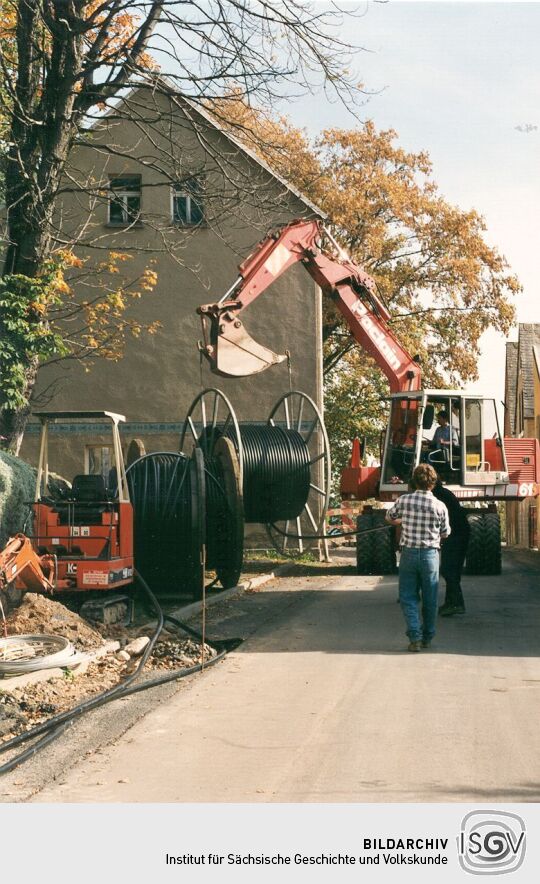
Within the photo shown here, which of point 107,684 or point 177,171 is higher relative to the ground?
point 177,171

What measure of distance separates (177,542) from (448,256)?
80.5ft

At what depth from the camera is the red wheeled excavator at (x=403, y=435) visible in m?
20.9

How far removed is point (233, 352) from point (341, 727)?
10.7 metres

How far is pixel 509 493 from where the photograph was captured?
843 inches

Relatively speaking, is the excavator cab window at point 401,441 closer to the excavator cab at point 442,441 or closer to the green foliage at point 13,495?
the excavator cab at point 442,441

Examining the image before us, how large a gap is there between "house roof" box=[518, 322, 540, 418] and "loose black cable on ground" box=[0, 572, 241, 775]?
37527 millimetres

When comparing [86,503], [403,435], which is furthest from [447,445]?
[86,503]

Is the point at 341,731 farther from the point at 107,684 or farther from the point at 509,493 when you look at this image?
the point at 509,493

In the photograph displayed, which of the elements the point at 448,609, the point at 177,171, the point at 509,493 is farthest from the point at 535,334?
the point at 448,609

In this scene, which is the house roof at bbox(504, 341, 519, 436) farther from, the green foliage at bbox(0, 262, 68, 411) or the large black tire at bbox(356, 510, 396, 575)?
the green foliage at bbox(0, 262, 68, 411)

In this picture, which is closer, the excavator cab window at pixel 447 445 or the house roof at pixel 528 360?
the excavator cab window at pixel 447 445

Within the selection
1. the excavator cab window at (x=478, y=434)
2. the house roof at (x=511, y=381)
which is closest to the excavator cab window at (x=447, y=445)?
the excavator cab window at (x=478, y=434)

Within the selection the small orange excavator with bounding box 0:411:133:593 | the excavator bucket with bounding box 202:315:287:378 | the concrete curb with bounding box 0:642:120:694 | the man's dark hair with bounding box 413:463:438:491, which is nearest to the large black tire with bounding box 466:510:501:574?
the excavator bucket with bounding box 202:315:287:378

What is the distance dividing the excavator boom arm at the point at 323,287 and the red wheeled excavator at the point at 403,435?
0.02m
